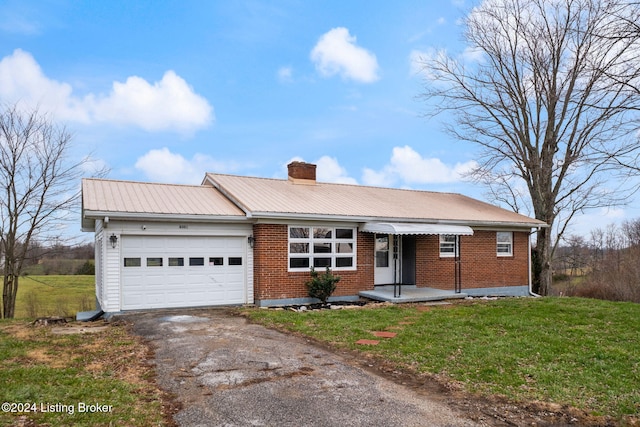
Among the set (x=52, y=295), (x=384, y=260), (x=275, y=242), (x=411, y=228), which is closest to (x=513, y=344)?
(x=411, y=228)

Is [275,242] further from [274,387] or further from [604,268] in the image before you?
[604,268]

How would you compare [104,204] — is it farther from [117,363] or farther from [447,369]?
[447,369]

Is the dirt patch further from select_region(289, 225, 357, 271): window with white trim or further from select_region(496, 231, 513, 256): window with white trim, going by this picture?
select_region(496, 231, 513, 256): window with white trim

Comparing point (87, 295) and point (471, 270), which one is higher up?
point (471, 270)

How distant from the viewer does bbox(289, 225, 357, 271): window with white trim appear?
517 inches

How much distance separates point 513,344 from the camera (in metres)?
7.90

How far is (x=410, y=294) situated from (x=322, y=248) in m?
3.18

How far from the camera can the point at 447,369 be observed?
641cm

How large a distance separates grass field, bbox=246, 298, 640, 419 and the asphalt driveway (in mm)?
937

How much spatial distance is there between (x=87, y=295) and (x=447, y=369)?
728 inches

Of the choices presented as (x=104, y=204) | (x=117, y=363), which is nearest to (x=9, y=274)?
(x=104, y=204)

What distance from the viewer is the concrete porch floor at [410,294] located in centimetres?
1337

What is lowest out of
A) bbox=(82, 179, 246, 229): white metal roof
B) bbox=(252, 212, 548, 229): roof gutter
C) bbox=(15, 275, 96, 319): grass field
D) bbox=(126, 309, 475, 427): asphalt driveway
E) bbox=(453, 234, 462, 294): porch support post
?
bbox=(15, 275, 96, 319): grass field

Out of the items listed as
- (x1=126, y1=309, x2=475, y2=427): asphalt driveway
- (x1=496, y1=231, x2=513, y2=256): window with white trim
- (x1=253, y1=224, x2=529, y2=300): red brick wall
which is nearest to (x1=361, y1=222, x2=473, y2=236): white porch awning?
(x1=253, y1=224, x2=529, y2=300): red brick wall
